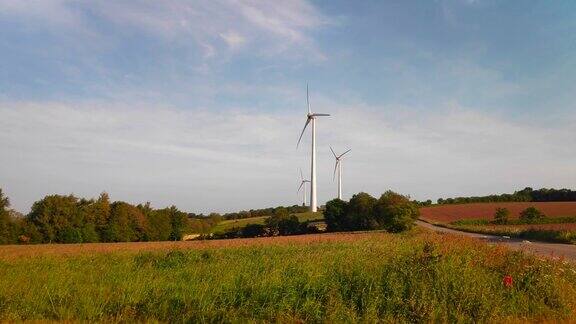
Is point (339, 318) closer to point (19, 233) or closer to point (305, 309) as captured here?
point (305, 309)

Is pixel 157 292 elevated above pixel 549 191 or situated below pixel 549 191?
below

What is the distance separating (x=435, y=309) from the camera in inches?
365

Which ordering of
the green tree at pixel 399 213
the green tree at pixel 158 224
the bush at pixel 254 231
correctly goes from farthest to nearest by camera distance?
the bush at pixel 254 231
the green tree at pixel 158 224
the green tree at pixel 399 213

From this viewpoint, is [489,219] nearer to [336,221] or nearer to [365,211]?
[365,211]

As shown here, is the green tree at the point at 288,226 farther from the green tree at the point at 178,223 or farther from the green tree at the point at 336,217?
the green tree at the point at 178,223

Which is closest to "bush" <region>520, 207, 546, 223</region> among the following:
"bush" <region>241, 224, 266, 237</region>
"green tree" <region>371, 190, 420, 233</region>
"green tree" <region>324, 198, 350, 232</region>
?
"green tree" <region>371, 190, 420, 233</region>

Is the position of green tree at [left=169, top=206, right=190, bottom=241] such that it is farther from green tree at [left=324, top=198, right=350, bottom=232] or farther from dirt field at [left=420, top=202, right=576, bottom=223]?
dirt field at [left=420, top=202, right=576, bottom=223]

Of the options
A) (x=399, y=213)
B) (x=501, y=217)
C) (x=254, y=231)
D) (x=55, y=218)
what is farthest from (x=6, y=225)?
(x=501, y=217)

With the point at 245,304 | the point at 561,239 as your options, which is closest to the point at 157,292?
the point at 245,304

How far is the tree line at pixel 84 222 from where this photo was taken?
57.8 metres

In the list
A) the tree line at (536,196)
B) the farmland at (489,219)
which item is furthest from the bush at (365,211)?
the tree line at (536,196)

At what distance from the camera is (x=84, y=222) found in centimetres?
6506

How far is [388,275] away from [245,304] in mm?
3138

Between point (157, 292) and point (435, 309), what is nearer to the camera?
point (435, 309)
